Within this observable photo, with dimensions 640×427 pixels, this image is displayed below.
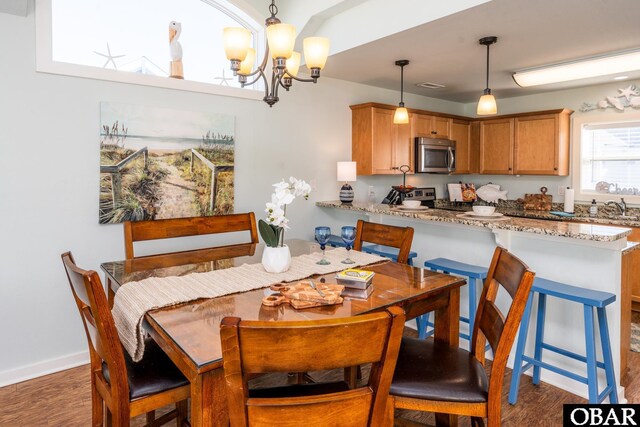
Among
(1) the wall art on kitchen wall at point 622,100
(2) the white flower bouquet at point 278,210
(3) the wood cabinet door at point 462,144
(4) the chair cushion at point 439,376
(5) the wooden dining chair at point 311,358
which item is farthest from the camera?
(3) the wood cabinet door at point 462,144

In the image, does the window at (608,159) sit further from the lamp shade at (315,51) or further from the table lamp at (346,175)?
the lamp shade at (315,51)

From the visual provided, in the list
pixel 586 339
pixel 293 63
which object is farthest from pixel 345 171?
pixel 586 339

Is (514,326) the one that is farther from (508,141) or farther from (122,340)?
(508,141)

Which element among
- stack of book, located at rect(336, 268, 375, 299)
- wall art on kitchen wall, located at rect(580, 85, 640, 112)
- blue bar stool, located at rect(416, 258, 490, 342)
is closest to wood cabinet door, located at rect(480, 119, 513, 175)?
wall art on kitchen wall, located at rect(580, 85, 640, 112)

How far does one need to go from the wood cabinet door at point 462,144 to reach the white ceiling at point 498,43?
846 mm

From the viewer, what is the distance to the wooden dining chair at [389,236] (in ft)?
7.18

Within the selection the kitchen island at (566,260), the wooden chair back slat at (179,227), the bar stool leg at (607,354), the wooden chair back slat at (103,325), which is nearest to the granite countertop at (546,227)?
the kitchen island at (566,260)

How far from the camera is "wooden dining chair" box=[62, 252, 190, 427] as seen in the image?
1270 millimetres

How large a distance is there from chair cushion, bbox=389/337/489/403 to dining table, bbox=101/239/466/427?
163 millimetres

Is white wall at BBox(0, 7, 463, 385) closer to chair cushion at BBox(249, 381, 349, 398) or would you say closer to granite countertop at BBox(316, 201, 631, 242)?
granite countertop at BBox(316, 201, 631, 242)

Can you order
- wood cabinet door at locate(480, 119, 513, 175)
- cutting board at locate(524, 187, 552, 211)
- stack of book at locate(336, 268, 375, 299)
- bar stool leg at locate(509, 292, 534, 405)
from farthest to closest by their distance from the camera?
1. wood cabinet door at locate(480, 119, 513, 175)
2. cutting board at locate(524, 187, 552, 211)
3. bar stool leg at locate(509, 292, 534, 405)
4. stack of book at locate(336, 268, 375, 299)

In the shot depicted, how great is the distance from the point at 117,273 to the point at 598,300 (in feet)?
7.89

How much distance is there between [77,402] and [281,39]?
235cm

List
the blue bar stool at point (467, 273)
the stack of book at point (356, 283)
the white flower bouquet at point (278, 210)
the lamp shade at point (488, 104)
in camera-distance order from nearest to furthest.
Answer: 1. the stack of book at point (356, 283)
2. the white flower bouquet at point (278, 210)
3. the blue bar stool at point (467, 273)
4. the lamp shade at point (488, 104)
